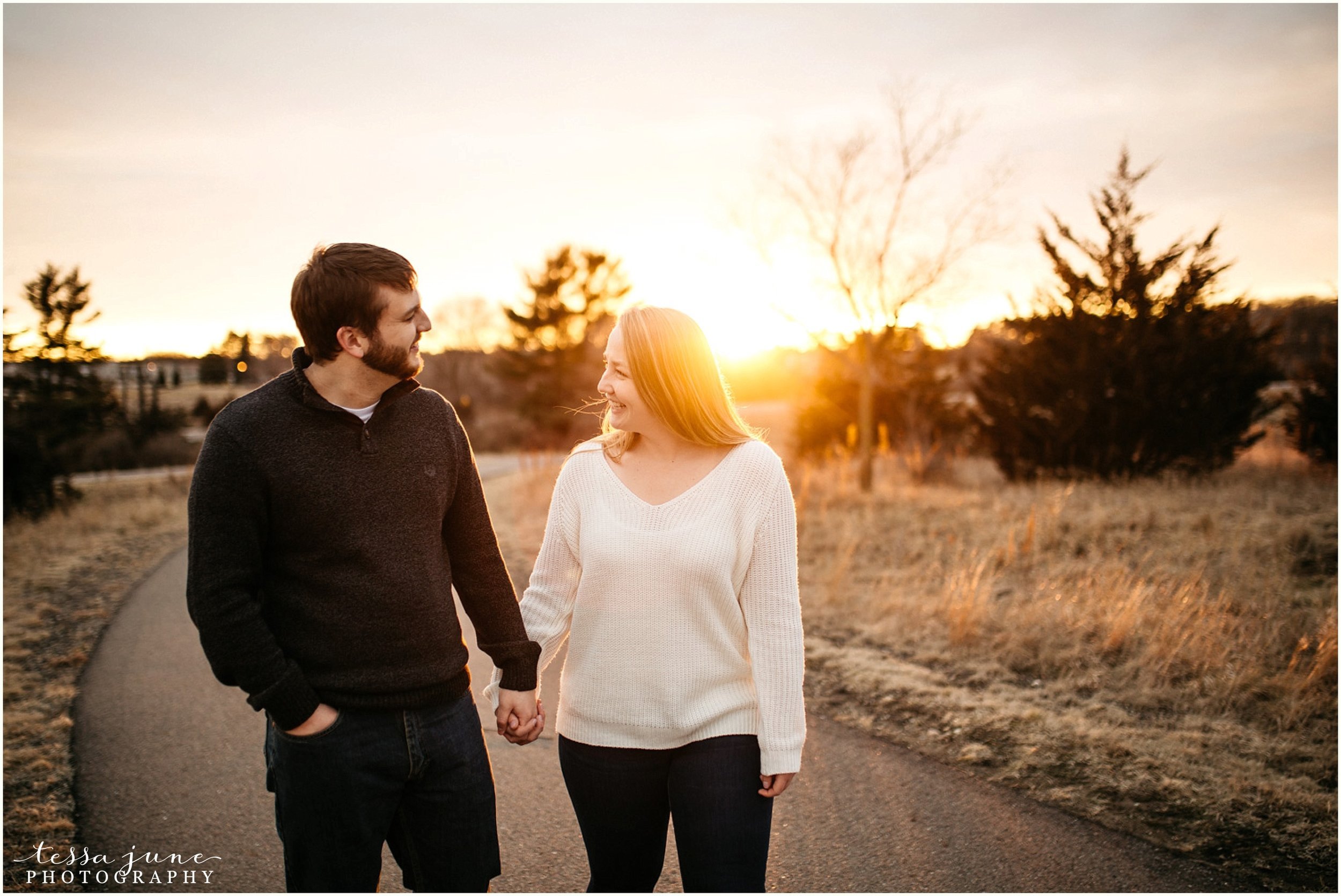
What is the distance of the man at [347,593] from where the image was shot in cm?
175

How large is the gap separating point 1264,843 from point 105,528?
52.2 feet

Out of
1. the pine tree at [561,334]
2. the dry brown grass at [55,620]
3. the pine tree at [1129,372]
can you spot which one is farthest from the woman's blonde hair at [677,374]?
A: the pine tree at [561,334]

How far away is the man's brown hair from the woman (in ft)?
2.07

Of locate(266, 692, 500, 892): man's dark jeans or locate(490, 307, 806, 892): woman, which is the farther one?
locate(490, 307, 806, 892): woman

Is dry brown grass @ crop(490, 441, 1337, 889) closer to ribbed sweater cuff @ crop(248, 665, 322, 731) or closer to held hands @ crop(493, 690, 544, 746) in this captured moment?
held hands @ crop(493, 690, 544, 746)

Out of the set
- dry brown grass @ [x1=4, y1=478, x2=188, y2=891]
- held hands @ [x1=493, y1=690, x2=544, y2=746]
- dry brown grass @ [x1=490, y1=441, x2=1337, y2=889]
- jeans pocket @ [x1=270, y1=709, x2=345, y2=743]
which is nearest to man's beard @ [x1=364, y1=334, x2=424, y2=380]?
jeans pocket @ [x1=270, y1=709, x2=345, y2=743]

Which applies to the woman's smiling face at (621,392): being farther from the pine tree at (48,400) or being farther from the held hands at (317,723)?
the pine tree at (48,400)

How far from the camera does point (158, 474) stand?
73.6 feet

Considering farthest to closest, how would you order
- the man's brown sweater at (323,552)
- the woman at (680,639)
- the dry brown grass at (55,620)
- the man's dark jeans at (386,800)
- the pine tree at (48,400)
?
the pine tree at (48,400) → the dry brown grass at (55,620) → the woman at (680,639) → the man's dark jeans at (386,800) → the man's brown sweater at (323,552)

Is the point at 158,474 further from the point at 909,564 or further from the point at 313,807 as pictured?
the point at 313,807

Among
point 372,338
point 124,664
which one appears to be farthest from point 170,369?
point 372,338

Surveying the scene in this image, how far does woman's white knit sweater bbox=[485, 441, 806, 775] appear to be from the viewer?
6.49 feet

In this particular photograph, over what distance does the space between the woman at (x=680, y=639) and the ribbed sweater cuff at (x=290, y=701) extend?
2.18 ft

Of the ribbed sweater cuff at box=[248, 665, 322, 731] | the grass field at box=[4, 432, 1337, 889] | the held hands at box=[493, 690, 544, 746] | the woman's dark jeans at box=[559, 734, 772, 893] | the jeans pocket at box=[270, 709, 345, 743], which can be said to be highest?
the ribbed sweater cuff at box=[248, 665, 322, 731]
